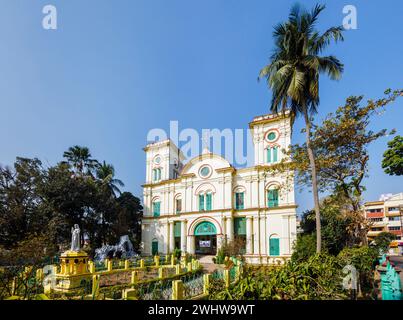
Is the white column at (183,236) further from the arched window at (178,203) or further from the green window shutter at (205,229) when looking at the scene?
the arched window at (178,203)

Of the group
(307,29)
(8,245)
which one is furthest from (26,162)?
(307,29)

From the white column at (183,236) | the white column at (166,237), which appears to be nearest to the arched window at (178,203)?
the white column at (166,237)

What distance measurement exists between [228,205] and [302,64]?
15.4 metres

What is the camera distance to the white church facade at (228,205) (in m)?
22.5

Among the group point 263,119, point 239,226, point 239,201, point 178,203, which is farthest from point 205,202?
point 263,119

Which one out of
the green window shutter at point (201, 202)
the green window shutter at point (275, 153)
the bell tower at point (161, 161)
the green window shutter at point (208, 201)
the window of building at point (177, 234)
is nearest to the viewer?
the green window shutter at point (275, 153)

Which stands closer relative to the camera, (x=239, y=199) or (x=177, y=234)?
(x=239, y=199)

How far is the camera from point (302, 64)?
12328mm

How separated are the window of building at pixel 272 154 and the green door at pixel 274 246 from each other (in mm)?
7184

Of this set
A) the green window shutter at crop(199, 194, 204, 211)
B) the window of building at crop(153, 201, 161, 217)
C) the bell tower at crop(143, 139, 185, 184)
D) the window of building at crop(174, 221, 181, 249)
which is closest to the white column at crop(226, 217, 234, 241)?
the green window shutter at crop(199, 194, 204, 211)

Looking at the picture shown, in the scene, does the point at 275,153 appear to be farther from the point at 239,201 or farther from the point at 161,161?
the point at 161,161

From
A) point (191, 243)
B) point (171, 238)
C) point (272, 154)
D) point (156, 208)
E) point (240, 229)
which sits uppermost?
point (272, 154)

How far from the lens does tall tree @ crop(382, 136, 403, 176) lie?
17250 mm
